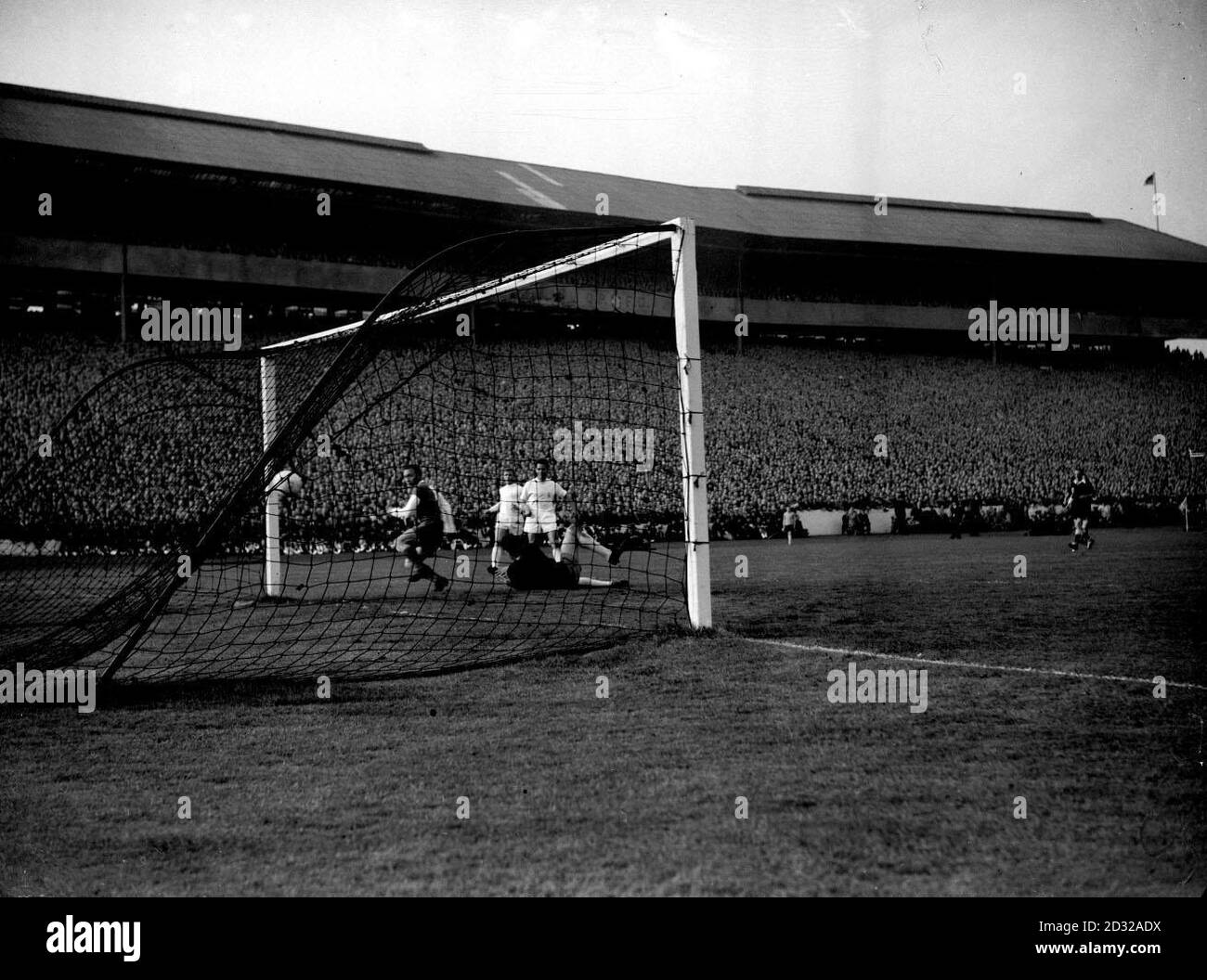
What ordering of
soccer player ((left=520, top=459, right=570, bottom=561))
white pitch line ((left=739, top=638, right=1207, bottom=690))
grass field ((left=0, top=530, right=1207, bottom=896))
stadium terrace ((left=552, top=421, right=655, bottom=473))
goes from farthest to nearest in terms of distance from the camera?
stadium terrace ((left=552, top=421, right=655, bottom=473))
soccer player ((left=520, top=459, right=570, bottom=561))
white pitch line ((left=739, top=638, right=1207, bottom=690))
grass field ((left=0, top=530, right=1207, bottom=896))

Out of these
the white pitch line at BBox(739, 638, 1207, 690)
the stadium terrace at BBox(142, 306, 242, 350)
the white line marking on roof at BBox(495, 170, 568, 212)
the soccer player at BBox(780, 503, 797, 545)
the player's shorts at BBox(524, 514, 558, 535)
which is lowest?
the white pitch line at BBox(739, 638, 1207, 690)

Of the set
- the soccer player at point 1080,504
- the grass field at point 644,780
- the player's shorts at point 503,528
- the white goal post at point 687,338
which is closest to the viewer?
the grass field at point 644,780

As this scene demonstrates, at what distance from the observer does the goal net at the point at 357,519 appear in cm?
691

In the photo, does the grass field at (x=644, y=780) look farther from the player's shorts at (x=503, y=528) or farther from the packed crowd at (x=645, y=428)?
the packed crowd at (x=645, y=428)

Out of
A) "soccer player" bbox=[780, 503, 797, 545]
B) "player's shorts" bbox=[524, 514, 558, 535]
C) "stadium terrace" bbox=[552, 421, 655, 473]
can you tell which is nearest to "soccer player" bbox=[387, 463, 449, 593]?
"player's shorts" bbox=[524, 514, 558, 535]

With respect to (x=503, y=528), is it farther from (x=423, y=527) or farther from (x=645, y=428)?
(x=645, y=428)

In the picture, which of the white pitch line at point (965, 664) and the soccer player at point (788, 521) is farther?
the soccer player at point (788, 521)

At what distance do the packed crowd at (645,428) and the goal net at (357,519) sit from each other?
0.45ft

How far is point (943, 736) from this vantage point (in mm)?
4367

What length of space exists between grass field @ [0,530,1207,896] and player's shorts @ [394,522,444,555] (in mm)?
4811

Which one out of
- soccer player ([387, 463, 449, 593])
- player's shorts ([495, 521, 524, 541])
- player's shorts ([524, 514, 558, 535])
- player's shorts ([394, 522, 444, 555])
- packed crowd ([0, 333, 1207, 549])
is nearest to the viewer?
soccer player ([387, 463, 449, 593])

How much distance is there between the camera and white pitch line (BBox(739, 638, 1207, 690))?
18.0ft

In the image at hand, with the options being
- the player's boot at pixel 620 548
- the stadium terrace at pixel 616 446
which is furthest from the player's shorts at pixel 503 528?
the stadium terrace at pixel 616 446

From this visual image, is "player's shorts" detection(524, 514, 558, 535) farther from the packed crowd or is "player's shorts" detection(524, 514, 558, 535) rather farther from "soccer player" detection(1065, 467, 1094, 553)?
"soccer player" detection(1065, 467, 1094, 553)
